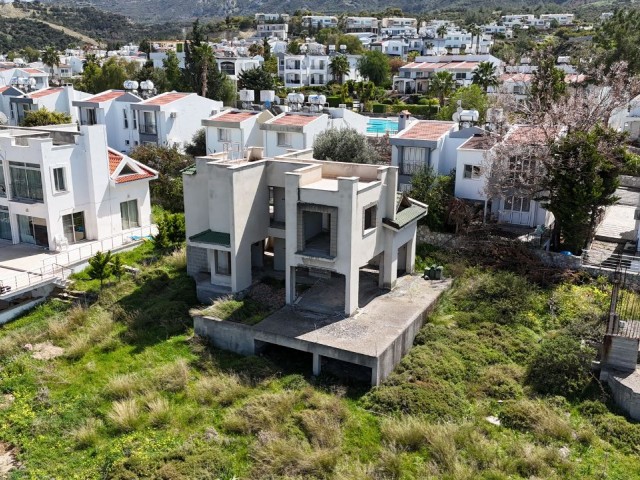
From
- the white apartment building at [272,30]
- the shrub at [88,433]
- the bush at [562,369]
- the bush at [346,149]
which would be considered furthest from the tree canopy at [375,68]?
the shrub at [88,433]

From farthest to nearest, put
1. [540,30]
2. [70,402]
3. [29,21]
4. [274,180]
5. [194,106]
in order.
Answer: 1. [29,21]
2. [540,30]
3. [194,106]
4. [274,180]
5. [70,402]

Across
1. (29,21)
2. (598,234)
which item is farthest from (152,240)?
(29,21)

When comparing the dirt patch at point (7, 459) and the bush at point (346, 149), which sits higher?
the bush at point (346, 149)

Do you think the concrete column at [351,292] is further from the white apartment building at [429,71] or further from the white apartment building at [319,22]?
the white apartment building at [319,22]

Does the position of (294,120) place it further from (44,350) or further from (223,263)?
(44,350)

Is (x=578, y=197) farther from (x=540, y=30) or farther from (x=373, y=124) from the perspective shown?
(x=540, y=30)

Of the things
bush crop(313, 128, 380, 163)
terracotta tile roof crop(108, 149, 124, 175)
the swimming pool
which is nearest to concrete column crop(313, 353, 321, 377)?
bush crop(313, 128, 380, 163)
